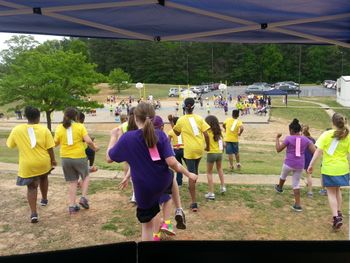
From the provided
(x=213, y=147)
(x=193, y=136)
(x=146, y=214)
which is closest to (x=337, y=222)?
(x=213, y=147)

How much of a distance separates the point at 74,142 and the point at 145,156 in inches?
96.3

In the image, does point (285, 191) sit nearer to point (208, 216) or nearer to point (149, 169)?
point (208, 216)

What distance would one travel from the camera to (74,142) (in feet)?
18.3

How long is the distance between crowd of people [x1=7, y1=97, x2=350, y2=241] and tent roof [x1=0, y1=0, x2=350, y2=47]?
84 cm

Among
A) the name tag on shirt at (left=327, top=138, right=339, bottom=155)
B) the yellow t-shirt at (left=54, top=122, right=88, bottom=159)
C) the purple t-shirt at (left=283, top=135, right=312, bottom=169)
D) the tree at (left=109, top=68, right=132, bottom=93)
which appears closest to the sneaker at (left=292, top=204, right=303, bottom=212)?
the purple t-shirt at (left=283, top=135, right=312, bottom=169)

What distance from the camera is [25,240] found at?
4.91m

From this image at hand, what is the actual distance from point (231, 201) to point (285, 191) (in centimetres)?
139

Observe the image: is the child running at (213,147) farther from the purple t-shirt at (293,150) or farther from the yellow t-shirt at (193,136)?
the purple t-shirt at (293,150)

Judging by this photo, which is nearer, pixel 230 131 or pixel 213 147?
pixel 213 147

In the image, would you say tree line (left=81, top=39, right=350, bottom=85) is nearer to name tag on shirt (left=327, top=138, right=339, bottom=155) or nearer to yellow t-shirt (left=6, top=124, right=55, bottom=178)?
name tag on shirt (left=327, top=138, right=339, bottom=155)

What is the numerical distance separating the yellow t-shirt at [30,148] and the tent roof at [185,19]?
1586 millimetres

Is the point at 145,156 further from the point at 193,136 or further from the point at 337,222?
the point at 337,222

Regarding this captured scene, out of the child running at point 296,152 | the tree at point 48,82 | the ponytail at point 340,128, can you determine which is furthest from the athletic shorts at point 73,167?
the tree at point 48,82

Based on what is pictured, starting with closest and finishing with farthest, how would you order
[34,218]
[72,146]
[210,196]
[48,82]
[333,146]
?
[333,146], [34,218], [72,146], [210,196], [48,82]
